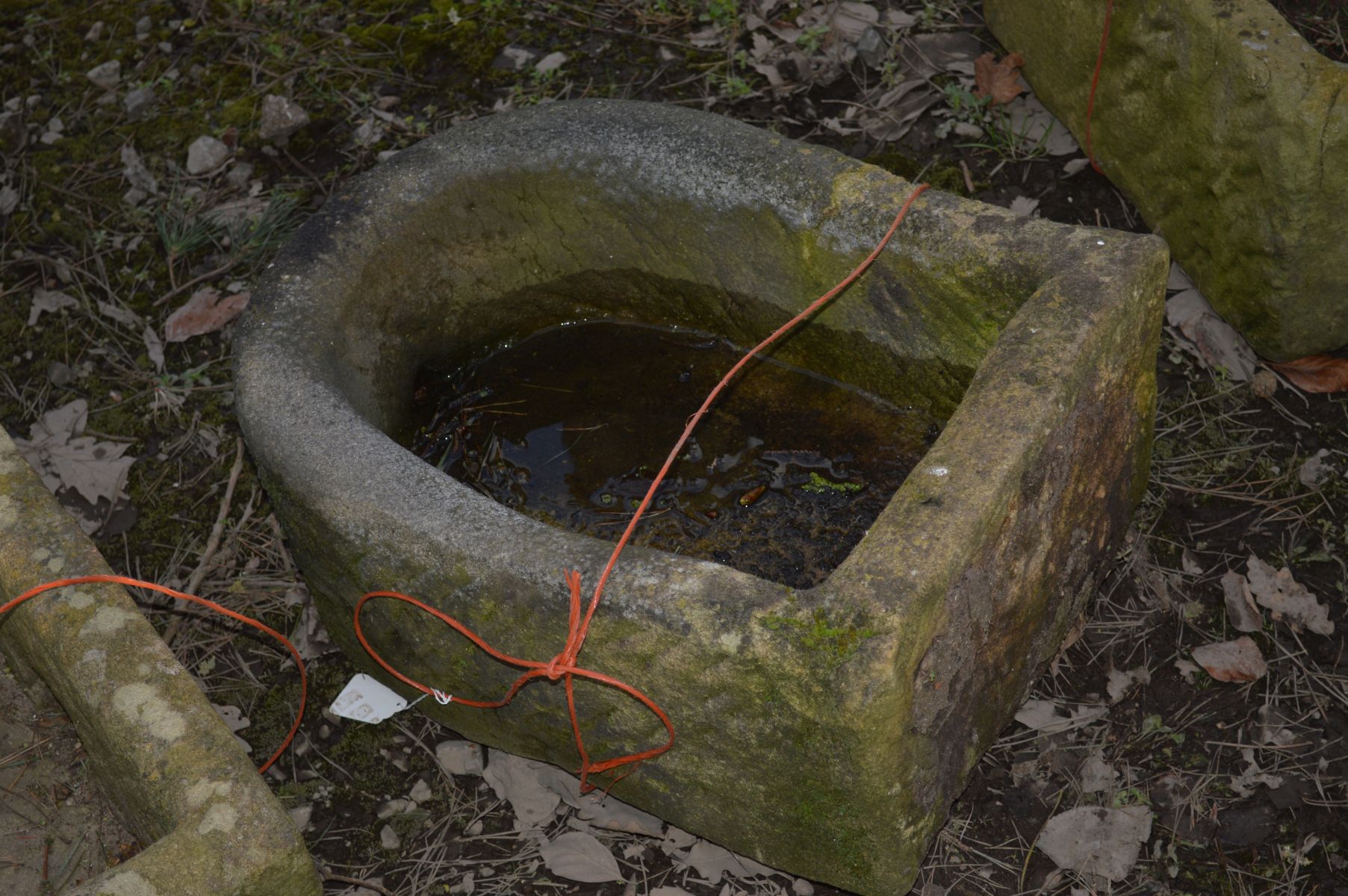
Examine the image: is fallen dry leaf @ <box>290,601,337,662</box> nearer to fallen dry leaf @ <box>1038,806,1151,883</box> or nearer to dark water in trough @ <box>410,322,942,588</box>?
dark water in trough @ <box>410,322,942,588</box>

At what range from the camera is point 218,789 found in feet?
6.37

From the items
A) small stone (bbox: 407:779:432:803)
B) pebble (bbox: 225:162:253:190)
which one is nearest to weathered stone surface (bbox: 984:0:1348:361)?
small stone (bbox: 407:779:432:803)

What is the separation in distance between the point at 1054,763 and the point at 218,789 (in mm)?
1570

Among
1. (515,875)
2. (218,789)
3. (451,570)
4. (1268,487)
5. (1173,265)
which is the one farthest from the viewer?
(1173,265)

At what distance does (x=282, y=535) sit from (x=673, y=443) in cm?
97

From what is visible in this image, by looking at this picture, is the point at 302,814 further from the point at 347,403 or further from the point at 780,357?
the point at 780,357

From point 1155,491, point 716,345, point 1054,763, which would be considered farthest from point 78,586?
point 1155,491

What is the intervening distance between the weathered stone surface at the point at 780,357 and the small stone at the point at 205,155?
1.27 m

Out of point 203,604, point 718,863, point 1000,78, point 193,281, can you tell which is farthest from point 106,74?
point 718,863

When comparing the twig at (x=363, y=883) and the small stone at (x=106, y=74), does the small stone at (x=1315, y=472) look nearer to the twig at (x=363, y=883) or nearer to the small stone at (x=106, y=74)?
the twig at (x=363, y=883)

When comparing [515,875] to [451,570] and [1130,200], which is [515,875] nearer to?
[451,570]

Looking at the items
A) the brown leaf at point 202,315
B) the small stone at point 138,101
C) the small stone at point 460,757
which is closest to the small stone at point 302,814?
the small stone at point 460,757

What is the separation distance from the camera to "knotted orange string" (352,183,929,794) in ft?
6.77

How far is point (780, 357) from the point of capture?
2914mm
